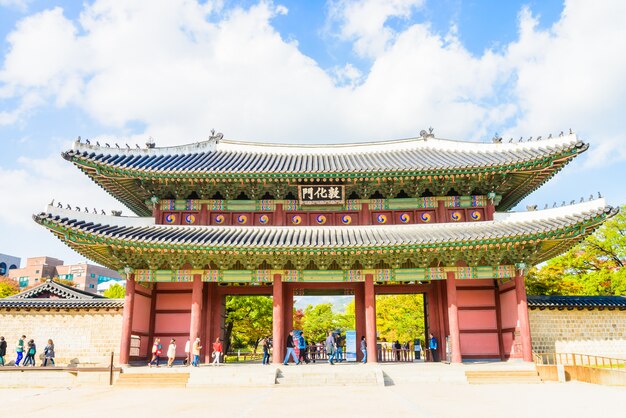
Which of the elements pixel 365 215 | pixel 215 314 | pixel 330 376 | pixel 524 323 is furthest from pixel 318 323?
pixel 330 376

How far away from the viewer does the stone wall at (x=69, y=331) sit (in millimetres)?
20594

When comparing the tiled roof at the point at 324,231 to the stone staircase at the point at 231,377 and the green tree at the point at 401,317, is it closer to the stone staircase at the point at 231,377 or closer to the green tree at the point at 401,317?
the stone staircase at the point at 231,377

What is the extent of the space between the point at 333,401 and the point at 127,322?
9.50 m

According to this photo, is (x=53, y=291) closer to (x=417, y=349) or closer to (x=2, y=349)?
(x=2, y=349)

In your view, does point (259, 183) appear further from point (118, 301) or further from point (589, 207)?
point (589, 207)

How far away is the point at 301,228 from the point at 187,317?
21.1ft

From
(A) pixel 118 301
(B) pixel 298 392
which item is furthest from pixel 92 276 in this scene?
(B) pixel 298 392

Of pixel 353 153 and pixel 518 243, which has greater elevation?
pixel 353 153

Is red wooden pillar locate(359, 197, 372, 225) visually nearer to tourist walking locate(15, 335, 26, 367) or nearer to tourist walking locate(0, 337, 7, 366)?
tourist walking locate(15, 335, 26, 367)

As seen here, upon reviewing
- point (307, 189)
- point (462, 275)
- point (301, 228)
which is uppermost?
point (307, 189)

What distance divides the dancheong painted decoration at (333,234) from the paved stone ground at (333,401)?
3030mm

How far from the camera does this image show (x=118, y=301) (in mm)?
20797

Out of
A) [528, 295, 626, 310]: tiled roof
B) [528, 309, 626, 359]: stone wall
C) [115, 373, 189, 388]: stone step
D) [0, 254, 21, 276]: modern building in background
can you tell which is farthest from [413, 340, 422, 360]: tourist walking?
[0, 254, 21, 276]: modern building in background

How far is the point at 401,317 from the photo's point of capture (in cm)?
4403
